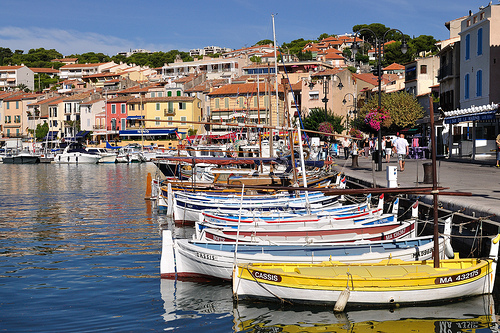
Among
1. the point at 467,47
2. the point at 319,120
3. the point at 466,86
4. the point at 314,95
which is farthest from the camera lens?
the point at 314,95

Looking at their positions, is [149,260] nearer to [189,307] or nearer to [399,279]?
[189,307]

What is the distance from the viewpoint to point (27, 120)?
13250 cm

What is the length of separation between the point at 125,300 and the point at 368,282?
5.59m

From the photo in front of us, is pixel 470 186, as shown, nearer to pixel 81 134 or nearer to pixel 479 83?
pixel 479 83

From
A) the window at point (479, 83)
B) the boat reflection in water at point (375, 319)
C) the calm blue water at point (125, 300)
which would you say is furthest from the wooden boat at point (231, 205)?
the window at point (479, 83)

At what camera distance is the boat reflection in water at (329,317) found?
1167 centimetres

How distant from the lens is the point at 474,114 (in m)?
35.1

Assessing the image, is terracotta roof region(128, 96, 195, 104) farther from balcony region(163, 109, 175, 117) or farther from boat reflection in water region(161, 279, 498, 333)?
boat reflection in water region(161, 279, 498, 333)

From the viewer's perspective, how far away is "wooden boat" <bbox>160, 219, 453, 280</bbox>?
14016mm

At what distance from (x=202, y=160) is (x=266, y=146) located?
18830 millimetres

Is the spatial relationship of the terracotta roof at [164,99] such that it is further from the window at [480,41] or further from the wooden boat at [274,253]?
the wooden boat at [274,253]

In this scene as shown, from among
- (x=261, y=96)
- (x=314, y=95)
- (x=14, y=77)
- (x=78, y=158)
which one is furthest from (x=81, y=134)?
(x=14, y=77)

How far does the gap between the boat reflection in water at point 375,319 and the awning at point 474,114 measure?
23.2 m

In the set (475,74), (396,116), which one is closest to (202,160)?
(475,74)
